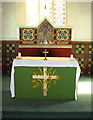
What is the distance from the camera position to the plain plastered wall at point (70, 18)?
296 inches

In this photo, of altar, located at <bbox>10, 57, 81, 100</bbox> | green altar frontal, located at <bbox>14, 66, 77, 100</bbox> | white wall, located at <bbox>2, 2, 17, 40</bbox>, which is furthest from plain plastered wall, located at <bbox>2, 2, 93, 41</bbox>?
green altar frontal, located at <bbox>14, 66, 77, 100</bbox>

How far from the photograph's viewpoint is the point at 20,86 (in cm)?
473

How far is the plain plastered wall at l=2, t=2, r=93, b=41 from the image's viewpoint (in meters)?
7.52

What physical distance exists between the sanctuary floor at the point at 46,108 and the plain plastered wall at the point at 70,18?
3.26 meters

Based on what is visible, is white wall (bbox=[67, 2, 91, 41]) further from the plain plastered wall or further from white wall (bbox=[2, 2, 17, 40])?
white wall (bbox=[2, 2, 17, 40])

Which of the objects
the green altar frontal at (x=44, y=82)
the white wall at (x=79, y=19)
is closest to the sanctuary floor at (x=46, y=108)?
the green altar frontal at (x=44, y=82)

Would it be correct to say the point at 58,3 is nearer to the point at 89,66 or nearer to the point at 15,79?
the point at 89,66

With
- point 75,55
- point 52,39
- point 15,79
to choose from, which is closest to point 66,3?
point 52,39

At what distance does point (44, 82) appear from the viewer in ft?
15.4

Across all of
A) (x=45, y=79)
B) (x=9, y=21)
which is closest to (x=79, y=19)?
(x=9, y=21)

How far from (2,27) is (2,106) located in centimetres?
416

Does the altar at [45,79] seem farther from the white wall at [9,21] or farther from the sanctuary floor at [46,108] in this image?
the white wall at [9,21]

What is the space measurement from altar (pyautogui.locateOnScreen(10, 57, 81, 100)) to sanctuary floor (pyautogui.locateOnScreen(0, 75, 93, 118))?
0.19 m

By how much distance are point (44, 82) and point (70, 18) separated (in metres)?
3.73
